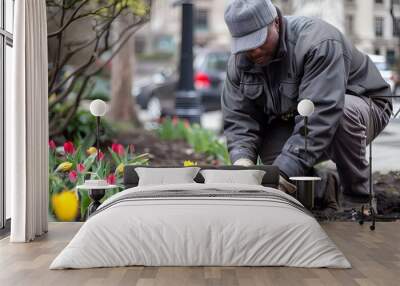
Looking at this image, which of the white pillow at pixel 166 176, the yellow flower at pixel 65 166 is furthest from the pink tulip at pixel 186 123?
the white pillow at pixel 166 176

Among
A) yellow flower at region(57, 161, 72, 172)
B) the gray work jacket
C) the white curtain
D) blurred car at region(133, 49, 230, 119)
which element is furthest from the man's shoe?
blurred car at region(133, 49, 230, 119)

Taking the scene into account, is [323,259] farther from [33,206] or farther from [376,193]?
[376,193]

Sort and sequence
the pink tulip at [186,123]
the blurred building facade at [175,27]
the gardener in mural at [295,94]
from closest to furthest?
the gardener in mural at [295,94]
the pink tulip at [186,123]
the blurred building facade at [175,27]

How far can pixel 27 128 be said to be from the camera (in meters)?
4.37

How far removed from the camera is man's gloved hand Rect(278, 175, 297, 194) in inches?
185

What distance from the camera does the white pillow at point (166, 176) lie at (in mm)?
4532

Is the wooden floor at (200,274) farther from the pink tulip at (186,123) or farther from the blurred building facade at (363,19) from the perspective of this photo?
the pink tulip at (186,123)

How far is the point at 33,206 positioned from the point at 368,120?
238 centimetres

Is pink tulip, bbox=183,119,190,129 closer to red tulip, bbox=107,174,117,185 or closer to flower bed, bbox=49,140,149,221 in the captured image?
flower bed, bbox=49,140,149,221

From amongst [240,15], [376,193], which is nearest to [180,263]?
[240,15]

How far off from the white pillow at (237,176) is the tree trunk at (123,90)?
379 cm

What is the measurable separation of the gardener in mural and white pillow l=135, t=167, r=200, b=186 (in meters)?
0.49

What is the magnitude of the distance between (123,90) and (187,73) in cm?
147

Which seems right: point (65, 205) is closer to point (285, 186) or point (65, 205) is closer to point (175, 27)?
point (285, 186)
